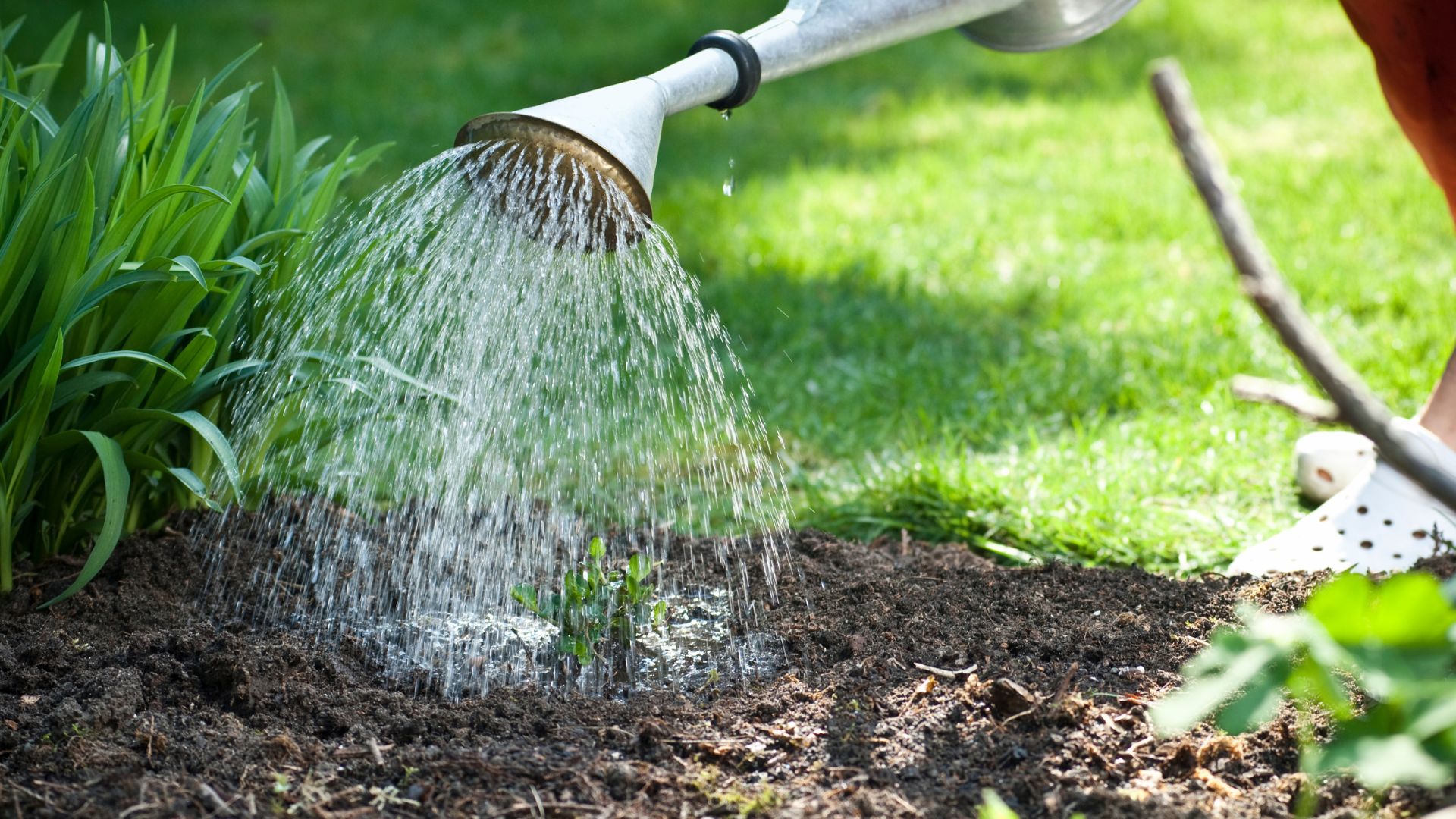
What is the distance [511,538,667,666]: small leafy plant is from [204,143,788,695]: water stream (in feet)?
0.22

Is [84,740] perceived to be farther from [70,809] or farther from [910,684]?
[910,684]

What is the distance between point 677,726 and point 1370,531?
145cm

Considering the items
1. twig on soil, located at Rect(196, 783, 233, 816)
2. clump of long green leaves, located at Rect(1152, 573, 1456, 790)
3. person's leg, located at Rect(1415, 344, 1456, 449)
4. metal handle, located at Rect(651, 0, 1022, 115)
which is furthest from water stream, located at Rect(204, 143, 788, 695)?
person's leg, located at Rect(1415, 344, 1456, 449)

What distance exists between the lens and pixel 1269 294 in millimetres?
1063

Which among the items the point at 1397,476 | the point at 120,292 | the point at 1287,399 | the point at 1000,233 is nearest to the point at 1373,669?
the point at 1287,399

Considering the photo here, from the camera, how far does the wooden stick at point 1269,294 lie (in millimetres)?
1067

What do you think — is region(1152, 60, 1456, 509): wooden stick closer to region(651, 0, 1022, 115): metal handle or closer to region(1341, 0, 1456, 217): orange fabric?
region(651, 0, 1022, 115): metal handle

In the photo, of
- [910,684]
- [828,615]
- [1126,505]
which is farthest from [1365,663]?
[1126,505]

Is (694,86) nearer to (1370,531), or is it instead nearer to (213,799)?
(213,799)

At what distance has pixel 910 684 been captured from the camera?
1.99 metres

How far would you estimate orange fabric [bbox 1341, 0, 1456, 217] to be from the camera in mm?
2438

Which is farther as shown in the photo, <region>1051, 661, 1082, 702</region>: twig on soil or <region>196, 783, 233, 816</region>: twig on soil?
<region>1051, 661, 1082, 702</region>: twig on soil

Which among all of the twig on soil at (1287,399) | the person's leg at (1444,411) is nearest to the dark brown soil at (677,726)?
the person's leg at (1444,411)

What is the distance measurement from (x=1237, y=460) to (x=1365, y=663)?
6.99 ft
